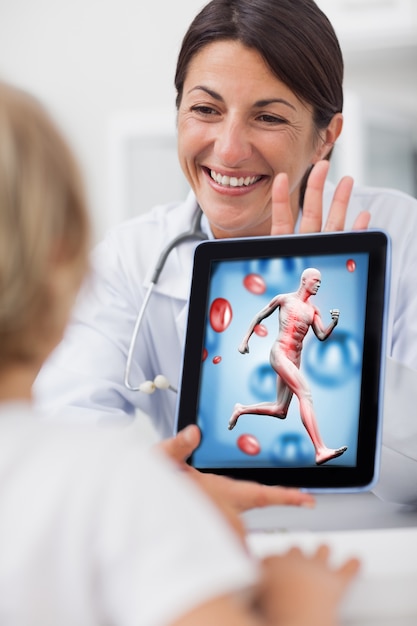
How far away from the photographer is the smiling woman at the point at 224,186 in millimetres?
1049

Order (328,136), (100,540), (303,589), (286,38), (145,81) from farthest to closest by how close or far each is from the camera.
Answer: (145,81), (328,136), (286,38), (303,589), (100,540)

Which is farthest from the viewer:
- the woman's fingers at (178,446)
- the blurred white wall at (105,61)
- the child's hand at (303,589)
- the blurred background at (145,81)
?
the blurred white wall at (105,61)

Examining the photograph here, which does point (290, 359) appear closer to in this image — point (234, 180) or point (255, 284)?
point (255, 284)

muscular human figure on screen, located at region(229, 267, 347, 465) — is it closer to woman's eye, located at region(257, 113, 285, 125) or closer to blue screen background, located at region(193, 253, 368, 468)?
blue screen background, located at region(193, 253, 368, 468)

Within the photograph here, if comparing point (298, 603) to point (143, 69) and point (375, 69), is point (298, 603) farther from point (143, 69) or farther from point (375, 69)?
point (143, 69)

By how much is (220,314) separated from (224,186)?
1.24ft

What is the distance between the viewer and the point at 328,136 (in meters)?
1.18

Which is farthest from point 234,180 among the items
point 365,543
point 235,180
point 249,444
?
point 365,543

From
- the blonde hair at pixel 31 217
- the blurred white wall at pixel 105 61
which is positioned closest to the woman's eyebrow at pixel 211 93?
the blonde hair at pixel 31 217

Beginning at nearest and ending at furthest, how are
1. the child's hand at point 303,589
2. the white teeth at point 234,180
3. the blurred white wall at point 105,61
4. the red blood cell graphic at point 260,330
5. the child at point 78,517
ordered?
1. the child at point 78,517
2. the child's hand at point 303,589
3. the red blood cell graphic at point 260,330
4. the white teeth at point 234,180
5. the blurred white wall at point 105,61

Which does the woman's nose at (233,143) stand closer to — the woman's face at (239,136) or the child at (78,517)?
the woman's face at (239,136)

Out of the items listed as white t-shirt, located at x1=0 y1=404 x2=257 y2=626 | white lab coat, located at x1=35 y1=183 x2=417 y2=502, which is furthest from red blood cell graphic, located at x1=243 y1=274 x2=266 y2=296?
white t-shirt, located at x1=0 y1=404 x2=257 y2=626

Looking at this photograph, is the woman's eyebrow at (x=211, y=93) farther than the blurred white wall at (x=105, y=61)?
No

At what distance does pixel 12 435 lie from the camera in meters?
0.40
